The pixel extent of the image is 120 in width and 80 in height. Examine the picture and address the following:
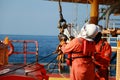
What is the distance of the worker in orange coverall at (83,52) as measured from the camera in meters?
6.44

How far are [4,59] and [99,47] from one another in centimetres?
253

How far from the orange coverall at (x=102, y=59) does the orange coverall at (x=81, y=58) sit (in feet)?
3.47

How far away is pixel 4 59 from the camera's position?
9.15 metres

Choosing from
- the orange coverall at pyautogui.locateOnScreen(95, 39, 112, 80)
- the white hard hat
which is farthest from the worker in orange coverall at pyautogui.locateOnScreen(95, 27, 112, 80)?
the white hard hat

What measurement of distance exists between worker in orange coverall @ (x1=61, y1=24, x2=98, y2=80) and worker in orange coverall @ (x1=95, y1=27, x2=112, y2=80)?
98 centimetres

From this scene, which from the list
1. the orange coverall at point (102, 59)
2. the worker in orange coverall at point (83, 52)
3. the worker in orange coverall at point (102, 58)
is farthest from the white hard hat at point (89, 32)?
the orange coverall at point (102, 59)

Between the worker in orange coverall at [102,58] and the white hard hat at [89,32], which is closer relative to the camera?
the white hard hat at [89,32]

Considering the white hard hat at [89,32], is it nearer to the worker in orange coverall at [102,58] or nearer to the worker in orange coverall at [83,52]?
the worker in orange coverall at [83,52]

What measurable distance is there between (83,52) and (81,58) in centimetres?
11

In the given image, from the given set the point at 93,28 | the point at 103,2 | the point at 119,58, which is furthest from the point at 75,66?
the point at 103,2

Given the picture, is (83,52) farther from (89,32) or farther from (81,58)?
(89,32)

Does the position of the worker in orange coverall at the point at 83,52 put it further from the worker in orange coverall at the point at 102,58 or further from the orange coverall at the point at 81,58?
the worker in orange coverall at the point at 102,58

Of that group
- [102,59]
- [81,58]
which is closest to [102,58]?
[102,59]

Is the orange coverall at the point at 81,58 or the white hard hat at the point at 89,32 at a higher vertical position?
the white hard hat at the point at 89,32
